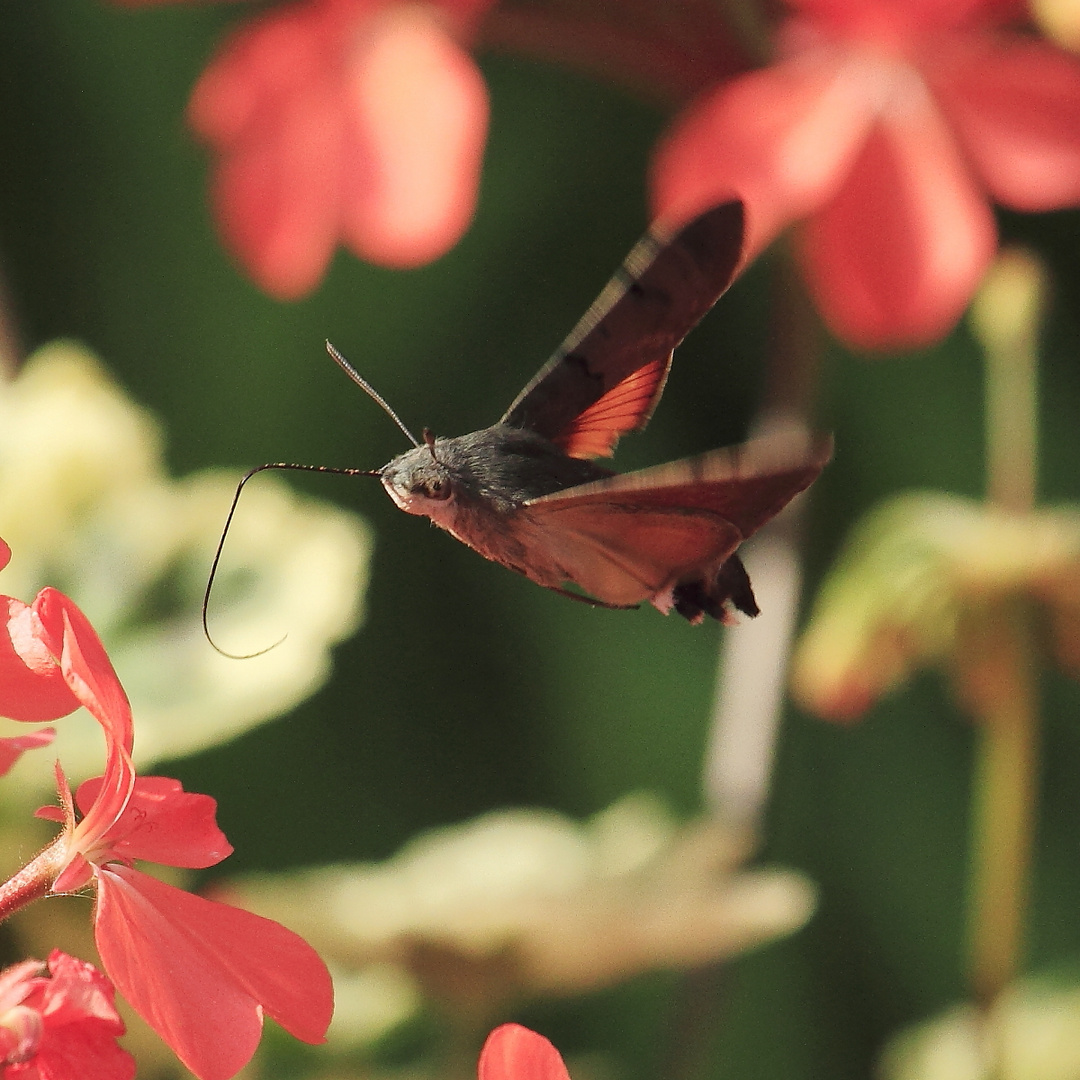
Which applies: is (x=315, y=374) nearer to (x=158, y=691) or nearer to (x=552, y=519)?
(x=158, y=691)

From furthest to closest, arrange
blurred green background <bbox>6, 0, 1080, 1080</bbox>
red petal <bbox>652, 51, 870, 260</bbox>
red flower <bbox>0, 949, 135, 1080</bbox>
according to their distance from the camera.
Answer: blurred green background <bbox>6, 0, 1080, 1080</bbox>
red petal <bbox>652, 51, 870, 260</bbox>
red flower <bbox>0, 949, 135, 1080</bbox>

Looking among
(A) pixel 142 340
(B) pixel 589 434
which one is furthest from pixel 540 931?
(A) pixel 142 340

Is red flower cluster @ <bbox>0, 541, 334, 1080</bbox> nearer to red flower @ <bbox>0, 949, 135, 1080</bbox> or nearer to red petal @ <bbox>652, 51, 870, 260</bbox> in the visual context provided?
red flower @ <bbox>0, 949, 135, 1080</bbox>

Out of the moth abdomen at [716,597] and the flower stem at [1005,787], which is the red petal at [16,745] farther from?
the flower stem at [1005,787]

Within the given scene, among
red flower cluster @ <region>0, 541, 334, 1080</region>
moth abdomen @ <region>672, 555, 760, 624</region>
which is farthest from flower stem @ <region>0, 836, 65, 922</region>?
moth abdomen @ <region>672, 555, 760, 624</region>

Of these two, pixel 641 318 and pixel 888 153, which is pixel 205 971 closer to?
pixel 641 318

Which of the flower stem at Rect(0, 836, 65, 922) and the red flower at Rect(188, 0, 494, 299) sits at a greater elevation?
the red flower at Rect(188, 0, 494, 299)
